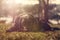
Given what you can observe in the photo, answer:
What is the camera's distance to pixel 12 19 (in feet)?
7.11

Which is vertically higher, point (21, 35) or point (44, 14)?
point (44, 14)

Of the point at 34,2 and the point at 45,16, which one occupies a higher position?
the point at 34,2

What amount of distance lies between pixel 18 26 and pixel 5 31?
193 millimetres

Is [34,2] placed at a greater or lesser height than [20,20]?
greater

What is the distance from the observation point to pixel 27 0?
217 centimetres

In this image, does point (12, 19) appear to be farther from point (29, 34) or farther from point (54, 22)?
point (54, 22)

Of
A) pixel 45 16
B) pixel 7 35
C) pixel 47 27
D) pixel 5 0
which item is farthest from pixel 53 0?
pixel 7 35

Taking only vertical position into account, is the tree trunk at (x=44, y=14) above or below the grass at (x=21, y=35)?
above

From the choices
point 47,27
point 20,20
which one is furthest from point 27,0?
point 47,27

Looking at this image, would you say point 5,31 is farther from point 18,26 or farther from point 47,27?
point 47,27

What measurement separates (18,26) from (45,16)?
405 millimetres

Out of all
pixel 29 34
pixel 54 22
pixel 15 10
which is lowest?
pixel 29 34

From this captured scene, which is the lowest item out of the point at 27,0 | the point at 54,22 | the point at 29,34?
the point at 29,34

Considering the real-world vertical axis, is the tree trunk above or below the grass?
above
